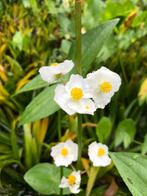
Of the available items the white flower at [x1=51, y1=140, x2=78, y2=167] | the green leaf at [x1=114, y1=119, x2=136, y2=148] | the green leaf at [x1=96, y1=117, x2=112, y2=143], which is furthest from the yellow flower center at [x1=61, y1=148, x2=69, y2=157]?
the green leaf at [x1=114, y1=119, x2=136, y2=148]

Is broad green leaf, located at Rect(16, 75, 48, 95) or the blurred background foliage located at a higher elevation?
broad green leaf, located at Rect(16, 75, 48, 95)

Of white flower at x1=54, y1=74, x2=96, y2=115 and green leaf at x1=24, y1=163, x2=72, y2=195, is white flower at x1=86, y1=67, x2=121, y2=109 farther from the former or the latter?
green leaf at x1=24, y1=163, x2=72, y2=195

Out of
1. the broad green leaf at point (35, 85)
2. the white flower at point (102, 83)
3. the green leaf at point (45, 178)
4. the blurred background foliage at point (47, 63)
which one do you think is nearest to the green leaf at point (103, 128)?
the blurred background foliage at point (47, 63)

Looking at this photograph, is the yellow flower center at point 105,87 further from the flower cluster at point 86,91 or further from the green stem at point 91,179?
the green stem at point 91,179

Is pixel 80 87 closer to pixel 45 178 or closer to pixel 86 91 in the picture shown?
pixel 86 91

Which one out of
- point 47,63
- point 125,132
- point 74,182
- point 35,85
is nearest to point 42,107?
point 35,85
